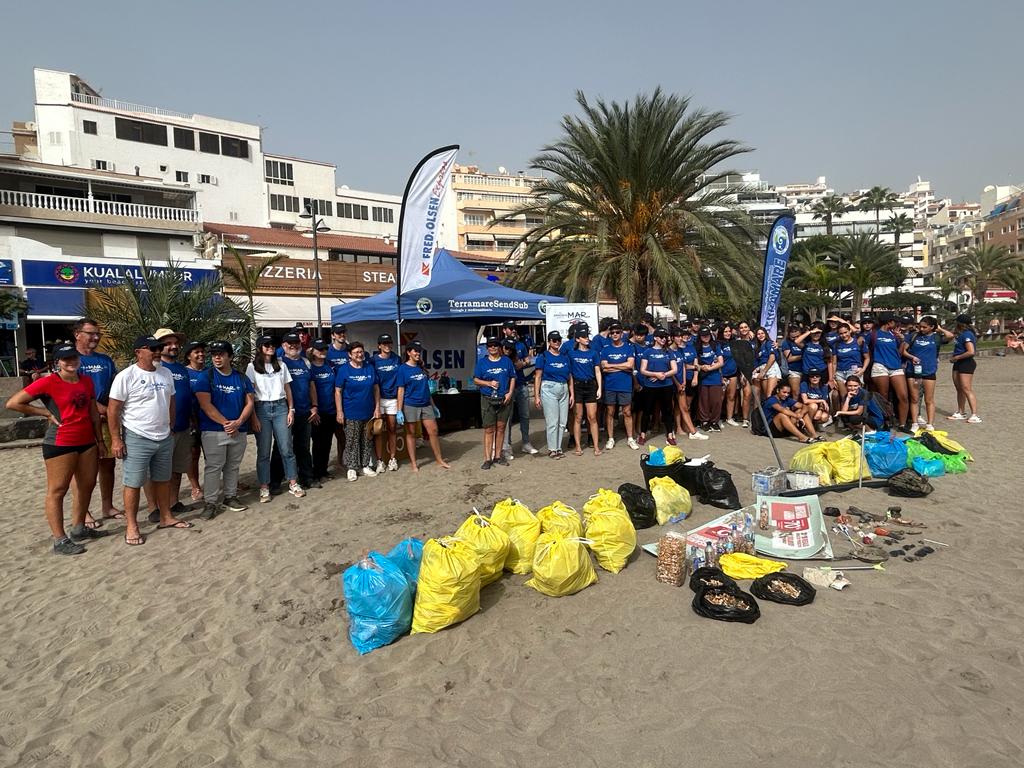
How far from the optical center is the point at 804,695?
3.08 meters

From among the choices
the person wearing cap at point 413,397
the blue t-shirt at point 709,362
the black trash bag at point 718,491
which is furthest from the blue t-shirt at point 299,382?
the blue t-shirt at point 709,362

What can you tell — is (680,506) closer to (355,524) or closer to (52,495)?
(355,524)

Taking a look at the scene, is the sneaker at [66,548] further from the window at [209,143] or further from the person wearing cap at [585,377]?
the window at [209,143]

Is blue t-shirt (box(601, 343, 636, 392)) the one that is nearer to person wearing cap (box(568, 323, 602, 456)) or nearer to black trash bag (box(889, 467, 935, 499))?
person wearing cap (box(568, 323, 602, 456))

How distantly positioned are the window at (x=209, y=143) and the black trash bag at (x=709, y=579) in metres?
49.0

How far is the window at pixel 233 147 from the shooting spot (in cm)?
4442

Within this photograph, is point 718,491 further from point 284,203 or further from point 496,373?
point 284,203

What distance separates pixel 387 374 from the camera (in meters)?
7.74

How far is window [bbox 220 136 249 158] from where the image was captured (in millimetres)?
44425

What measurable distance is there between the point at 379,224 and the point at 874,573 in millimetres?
53412

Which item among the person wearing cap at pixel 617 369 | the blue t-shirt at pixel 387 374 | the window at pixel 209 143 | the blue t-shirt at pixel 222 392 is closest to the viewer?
the blue t-shirt at pixel 222 392

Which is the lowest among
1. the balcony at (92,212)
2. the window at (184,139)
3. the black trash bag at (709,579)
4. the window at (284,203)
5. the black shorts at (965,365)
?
the black trash bag at (709,579)

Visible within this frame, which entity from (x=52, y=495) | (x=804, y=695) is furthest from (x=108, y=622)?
(x=804, y=695)

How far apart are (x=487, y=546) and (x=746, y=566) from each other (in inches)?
76.8
